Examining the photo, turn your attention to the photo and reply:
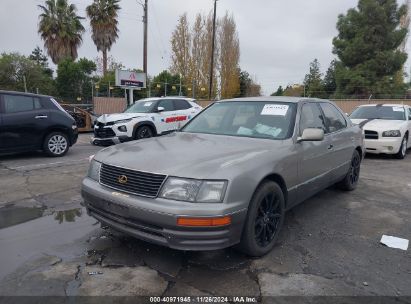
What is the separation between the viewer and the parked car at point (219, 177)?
9.91 ft

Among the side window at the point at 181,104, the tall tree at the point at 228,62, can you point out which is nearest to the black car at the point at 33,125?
the side window at the point at 181,104

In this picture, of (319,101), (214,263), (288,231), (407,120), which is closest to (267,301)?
(214,263)

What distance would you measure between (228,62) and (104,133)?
2863 cm

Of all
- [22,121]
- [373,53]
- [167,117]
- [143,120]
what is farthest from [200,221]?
[373,53]

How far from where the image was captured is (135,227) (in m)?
3.22

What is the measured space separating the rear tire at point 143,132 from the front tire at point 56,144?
2126 millimetres

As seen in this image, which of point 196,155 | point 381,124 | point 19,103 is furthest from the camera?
point 381,124

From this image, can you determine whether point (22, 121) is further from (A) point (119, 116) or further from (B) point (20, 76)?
(B) point (20, 76)

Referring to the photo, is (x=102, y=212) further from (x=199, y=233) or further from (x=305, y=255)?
(x=305, y=255)

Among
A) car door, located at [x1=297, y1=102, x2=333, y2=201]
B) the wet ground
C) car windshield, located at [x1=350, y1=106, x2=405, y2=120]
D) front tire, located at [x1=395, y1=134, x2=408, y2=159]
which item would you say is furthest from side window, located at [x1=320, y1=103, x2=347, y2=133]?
car windshield, located at [x1=350, y1=106, x2=405, y2=120]

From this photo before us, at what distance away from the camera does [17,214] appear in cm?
477

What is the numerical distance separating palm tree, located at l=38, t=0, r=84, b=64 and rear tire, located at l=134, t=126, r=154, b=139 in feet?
74.8

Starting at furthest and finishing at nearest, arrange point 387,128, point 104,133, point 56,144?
point 104,133 → point 387,128 → point 56,144

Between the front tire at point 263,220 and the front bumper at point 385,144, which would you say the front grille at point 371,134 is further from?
the front tire at point 263,220
